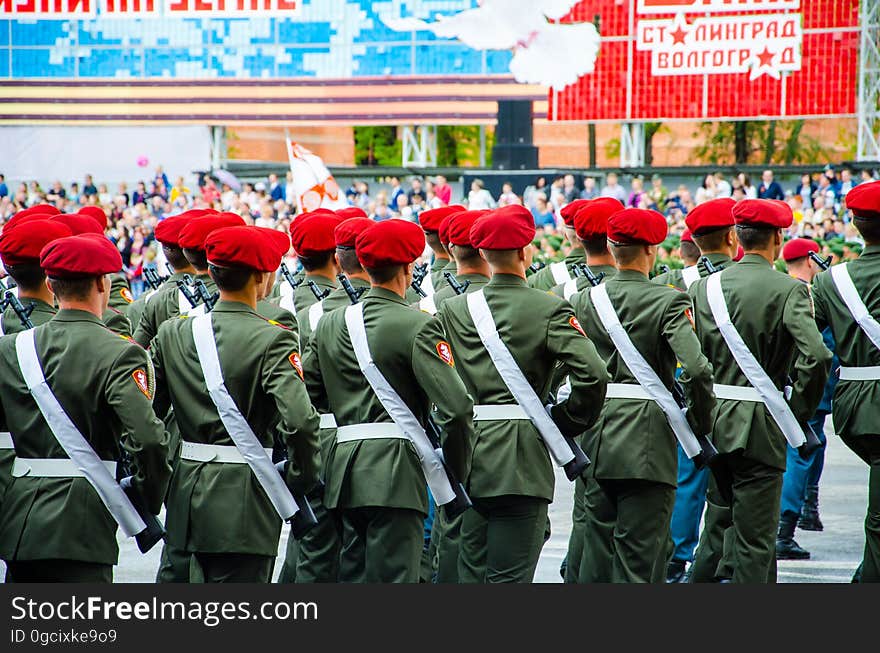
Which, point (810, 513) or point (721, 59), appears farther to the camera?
point (721, 59)

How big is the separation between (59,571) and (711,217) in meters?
3.66

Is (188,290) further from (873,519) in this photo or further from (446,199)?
(446,199)

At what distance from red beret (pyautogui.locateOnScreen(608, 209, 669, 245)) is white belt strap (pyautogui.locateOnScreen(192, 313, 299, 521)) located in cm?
203

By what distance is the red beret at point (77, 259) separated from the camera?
4.98 m

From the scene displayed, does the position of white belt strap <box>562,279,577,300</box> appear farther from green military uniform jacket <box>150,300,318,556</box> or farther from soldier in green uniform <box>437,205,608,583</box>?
green military uniform jacket <box>150,300,318,556</box>

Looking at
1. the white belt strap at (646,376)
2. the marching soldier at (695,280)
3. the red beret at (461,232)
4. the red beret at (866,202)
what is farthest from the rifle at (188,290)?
the red beret at (866,202)

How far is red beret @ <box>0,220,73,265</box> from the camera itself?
19.1 ft

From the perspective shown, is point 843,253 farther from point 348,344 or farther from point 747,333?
point 348,344

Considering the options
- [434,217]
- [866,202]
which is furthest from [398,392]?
[434,217]

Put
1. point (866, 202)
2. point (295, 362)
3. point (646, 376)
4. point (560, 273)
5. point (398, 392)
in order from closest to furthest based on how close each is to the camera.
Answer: point (295, 362)
point (398, 392)
point (646, 376)
point (866, 202)
point (560, 273)

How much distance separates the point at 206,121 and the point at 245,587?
95.8ft

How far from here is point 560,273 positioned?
29.3ft

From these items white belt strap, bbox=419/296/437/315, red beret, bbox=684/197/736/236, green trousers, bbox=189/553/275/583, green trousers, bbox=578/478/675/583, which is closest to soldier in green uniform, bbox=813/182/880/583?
red beret, bbox=684/197/736/236

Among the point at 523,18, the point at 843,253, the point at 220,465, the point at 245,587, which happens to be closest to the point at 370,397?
the point at 220,465
